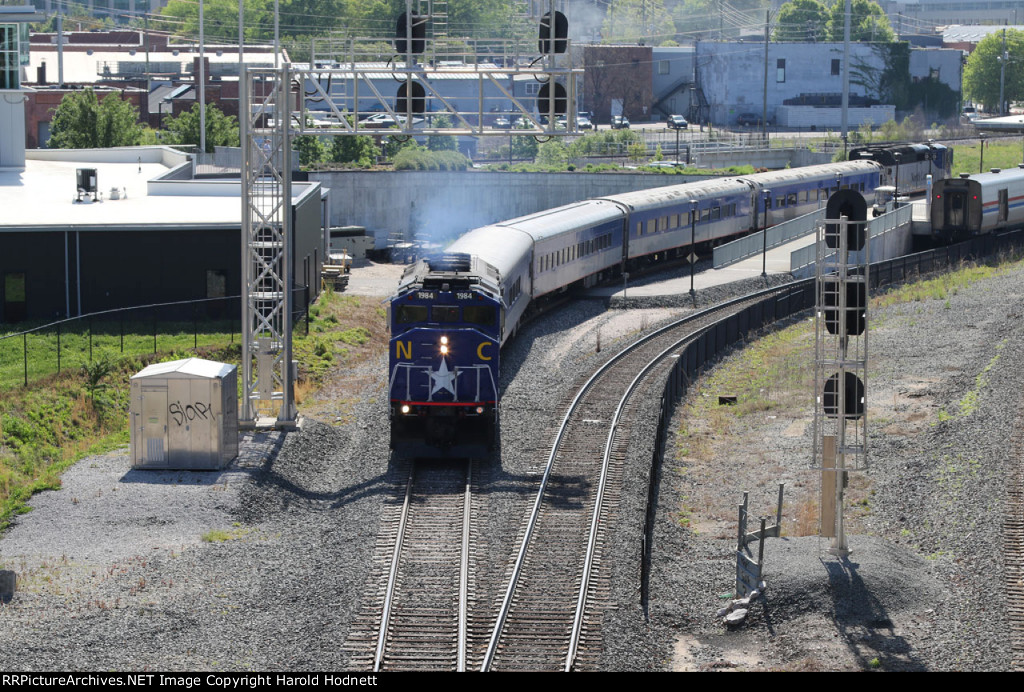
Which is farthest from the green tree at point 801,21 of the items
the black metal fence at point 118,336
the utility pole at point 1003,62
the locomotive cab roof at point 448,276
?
the locomotive cab roof at point 448,276

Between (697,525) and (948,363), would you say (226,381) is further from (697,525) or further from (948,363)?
(948,363)

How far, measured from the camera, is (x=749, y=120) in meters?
118

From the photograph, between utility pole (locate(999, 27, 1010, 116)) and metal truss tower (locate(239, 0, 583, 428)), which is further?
utility pole (locate(999, 27, 1010, 116))

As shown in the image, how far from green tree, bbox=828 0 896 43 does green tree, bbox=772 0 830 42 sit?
2.19 meters

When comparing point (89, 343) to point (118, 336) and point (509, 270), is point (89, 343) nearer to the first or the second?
point (118, 336)

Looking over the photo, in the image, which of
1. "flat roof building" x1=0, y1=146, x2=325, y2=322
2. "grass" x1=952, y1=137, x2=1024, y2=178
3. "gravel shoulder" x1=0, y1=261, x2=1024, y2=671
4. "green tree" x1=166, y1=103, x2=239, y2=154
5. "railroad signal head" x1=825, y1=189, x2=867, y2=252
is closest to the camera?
"gravel shoulder" x1=0, y1=261, x2=1024, y2=671

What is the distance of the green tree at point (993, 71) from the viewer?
133500 millimetres

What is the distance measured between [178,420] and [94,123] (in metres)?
47.5

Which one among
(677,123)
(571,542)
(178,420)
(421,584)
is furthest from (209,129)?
(421,584)

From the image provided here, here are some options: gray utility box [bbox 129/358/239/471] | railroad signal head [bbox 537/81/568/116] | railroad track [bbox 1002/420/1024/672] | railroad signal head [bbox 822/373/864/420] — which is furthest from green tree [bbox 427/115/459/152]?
railroad signal head [bbox 822/373/864/420]

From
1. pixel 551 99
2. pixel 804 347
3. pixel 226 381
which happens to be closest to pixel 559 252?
pixel 804 347

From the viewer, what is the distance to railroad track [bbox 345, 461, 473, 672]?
17453 mm

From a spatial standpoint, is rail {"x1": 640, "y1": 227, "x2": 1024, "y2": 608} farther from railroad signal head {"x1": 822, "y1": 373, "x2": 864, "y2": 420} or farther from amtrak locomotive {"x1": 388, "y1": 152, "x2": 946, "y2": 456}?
amtrak locomotive {"x1": 388, "y1": 152, "x2": 946, "y2": 456}

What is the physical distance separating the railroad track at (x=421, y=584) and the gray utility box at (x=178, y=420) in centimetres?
382
